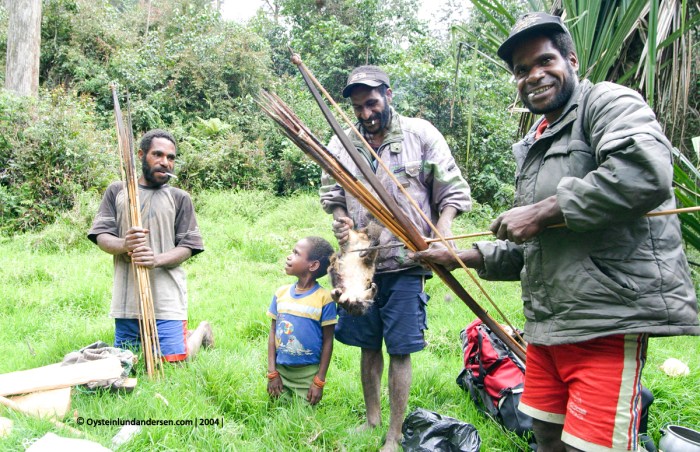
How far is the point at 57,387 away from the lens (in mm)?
2883

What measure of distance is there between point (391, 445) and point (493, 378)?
769mm

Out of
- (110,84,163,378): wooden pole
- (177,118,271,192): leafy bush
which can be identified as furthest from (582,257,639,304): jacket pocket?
(177,118,271,192): leafy bush

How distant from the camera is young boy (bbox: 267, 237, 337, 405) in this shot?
9.62 ft

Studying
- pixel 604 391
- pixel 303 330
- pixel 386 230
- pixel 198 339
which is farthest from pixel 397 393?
pixel 198 339

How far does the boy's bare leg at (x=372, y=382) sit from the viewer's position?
2889 mm

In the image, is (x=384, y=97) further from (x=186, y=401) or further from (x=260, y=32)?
(x=260, y=32)

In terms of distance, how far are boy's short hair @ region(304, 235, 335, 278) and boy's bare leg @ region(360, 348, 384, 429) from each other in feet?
1.69

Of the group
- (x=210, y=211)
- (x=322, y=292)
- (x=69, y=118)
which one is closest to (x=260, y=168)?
(x=210, y=211)

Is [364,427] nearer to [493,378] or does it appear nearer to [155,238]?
[493,378]

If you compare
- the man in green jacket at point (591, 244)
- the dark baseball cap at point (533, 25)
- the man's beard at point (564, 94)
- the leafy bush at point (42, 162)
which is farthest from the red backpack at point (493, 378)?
the leafy bush at point (42, 162)

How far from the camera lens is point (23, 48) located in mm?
10719

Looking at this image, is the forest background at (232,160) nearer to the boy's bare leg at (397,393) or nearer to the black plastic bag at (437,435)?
the boy's bare leg at (397,393)

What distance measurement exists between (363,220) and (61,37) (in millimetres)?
13914

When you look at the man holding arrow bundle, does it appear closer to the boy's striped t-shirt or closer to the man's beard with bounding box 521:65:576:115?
the boy's striped t-shirt
